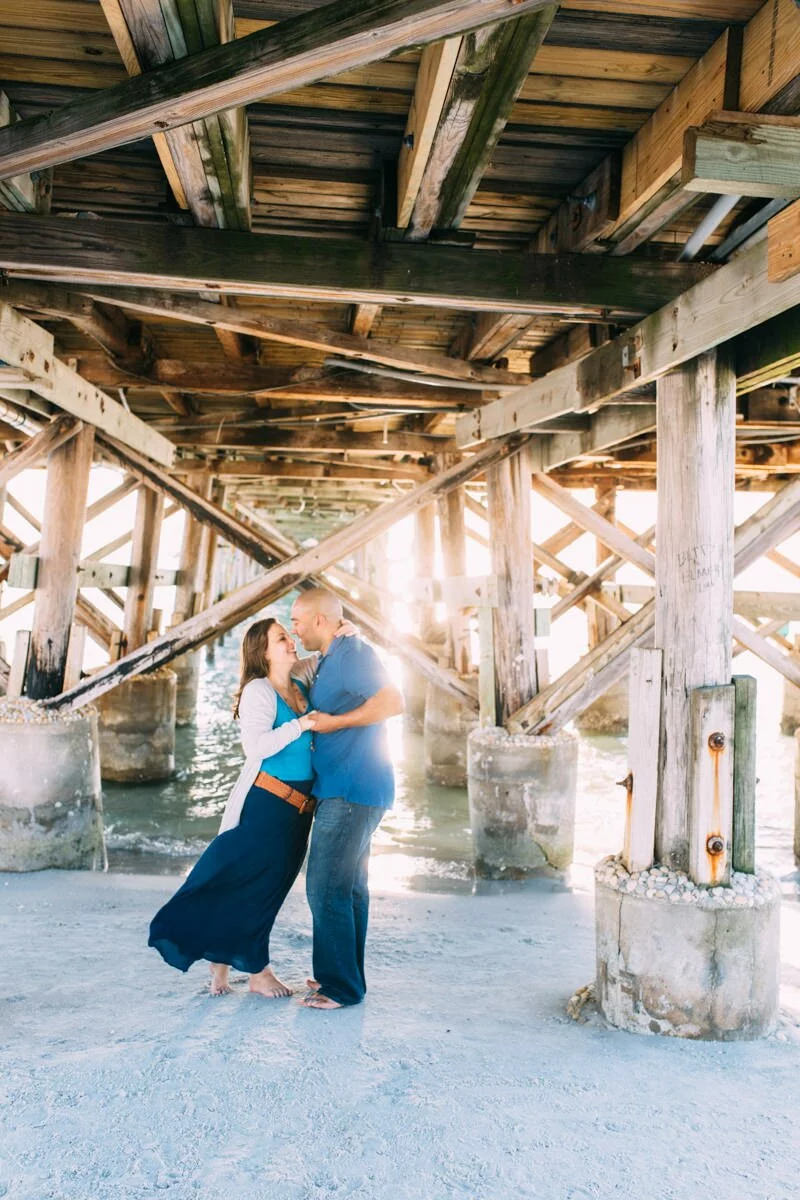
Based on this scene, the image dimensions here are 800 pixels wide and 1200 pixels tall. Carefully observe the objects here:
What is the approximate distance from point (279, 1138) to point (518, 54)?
290 centimetres

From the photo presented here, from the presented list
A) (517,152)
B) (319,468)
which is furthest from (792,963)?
(319,468)

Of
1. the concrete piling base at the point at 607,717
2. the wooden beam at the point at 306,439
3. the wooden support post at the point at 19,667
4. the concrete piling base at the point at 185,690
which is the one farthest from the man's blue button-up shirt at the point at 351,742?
the concrete piling base at the point at 607,717

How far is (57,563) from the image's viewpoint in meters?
5.55

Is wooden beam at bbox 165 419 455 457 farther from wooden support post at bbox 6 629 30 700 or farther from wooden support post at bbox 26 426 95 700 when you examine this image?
wooden support post at bbox 6 629 30 700

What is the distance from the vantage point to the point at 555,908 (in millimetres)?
5027

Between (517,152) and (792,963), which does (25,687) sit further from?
(792,963)

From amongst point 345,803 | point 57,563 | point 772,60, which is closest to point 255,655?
point 345,803

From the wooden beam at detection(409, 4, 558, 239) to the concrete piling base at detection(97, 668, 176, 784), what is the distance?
7.11m

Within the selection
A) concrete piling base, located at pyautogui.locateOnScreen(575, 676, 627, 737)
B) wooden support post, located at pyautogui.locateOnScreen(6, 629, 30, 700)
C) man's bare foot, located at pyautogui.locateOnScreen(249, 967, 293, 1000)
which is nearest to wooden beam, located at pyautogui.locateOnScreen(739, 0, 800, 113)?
man's bare foot, located at pyautogui.locateOnScreen(249, 967, 293, 1000)

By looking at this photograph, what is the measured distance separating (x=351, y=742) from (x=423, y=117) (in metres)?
2.08

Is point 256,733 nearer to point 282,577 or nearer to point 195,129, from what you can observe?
point 195,129

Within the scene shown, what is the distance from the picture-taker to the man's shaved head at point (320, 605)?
11.2 ft

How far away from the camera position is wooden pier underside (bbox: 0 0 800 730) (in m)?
2.14

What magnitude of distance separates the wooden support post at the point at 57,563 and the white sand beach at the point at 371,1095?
7.21 feet
